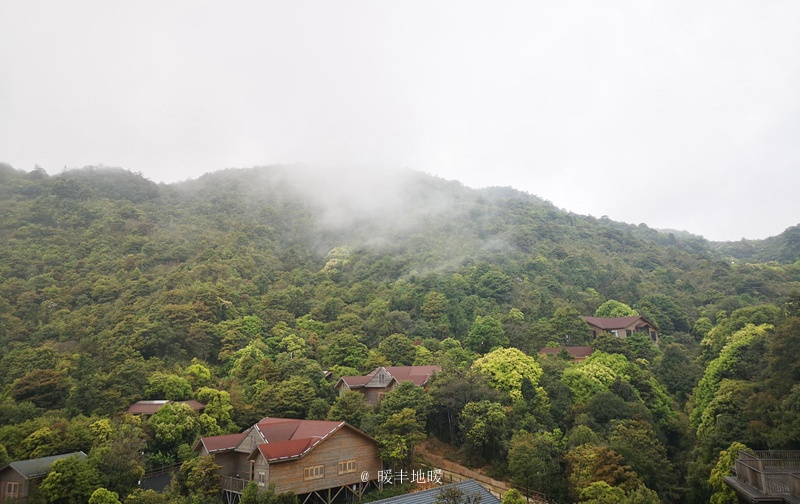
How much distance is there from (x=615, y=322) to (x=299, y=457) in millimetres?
41101

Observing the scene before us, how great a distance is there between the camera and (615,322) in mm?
52844

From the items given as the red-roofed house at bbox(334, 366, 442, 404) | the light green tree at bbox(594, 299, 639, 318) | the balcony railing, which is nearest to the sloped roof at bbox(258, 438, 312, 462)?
the red-roofed house at bbox(334, 366, 442, 404)

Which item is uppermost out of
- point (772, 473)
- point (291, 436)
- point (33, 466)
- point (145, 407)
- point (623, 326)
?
point (623, 326)

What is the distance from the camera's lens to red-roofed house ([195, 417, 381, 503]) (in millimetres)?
23469

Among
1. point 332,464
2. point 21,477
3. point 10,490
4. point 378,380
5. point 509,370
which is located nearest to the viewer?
point 21,477

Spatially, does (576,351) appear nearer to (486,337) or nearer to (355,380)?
(486,337)

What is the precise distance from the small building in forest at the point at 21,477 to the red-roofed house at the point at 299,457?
729 cm

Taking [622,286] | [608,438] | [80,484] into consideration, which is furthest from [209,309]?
[622,286]

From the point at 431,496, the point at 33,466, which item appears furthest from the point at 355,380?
the point at 33,466

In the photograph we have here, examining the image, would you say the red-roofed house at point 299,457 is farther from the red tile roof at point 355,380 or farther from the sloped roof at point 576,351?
the sloped roof at point 576,351

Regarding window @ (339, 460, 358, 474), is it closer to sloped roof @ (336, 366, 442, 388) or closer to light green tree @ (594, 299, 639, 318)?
sloped roof @ (336, 366, 442, 388)

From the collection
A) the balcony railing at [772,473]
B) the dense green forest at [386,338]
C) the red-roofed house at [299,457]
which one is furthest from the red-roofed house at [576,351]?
the balcony railing at [772,473]

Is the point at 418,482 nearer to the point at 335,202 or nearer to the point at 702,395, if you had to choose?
the point at 702,395

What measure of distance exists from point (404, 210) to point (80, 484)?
3705 inches
